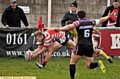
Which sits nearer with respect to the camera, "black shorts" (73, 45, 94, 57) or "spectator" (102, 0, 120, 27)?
"black shorts" (73, 45, 94, 57)

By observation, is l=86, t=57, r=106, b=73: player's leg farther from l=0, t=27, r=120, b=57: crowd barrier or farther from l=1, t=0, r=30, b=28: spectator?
l=1, t=0, r=30, b=28: spectator

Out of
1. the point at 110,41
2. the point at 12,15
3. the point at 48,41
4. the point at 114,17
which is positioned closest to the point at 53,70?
the point at 48,41

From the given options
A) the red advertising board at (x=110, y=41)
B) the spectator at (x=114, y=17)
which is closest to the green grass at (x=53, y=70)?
the red advertising board at (x=110, y=41)

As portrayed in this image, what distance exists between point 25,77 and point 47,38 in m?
2.23

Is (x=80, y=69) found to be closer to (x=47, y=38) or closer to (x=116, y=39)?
(x=47, y=38)

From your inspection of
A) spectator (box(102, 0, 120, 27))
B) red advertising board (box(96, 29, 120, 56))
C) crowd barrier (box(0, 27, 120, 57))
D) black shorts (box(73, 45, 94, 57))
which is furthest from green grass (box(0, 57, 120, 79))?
spectator (box(102, 0, 120, 27))

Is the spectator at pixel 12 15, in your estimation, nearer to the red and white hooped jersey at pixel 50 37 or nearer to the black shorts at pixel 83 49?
the red and white hooped jersey at pixel 50 37

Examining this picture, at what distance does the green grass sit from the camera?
12.4m

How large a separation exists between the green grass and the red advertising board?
895mm

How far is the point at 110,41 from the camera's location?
16.9m

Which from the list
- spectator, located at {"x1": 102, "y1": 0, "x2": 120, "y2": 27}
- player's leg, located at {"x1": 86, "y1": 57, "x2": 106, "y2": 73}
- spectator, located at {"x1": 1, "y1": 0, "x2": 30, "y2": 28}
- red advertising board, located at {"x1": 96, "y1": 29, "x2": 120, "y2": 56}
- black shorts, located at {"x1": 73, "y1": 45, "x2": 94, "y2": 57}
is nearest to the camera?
black shorts, located at {"x1": 73, "y1": 45, "x2": 94, "y2": 57}

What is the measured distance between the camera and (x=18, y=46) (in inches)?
650

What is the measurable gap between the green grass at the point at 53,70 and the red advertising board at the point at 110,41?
895 mm

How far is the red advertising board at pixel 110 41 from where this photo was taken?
55.4 feet
